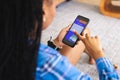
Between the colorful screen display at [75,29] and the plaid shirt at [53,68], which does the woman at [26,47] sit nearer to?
the plaid shirt at [53,68]

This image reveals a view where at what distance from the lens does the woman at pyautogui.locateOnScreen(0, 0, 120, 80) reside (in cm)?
44

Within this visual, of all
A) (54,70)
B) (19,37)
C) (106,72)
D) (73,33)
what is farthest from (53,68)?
(73,33)

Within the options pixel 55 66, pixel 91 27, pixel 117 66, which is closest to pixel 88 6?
pixel 91 27

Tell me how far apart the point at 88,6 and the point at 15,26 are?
1831 millimetres

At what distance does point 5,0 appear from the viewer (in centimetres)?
43

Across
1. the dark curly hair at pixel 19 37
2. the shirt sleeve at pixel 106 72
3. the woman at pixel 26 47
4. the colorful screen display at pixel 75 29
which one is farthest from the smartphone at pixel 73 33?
the dark curly hair at pixel 19 37

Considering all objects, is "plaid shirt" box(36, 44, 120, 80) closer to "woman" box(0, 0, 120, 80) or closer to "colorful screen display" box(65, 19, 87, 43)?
"woman" box(0, 0, 120, 80)

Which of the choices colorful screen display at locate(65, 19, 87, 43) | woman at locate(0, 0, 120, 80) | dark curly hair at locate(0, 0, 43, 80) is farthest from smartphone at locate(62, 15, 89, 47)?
dark curly hair at locate(0, 0, 43, 80)

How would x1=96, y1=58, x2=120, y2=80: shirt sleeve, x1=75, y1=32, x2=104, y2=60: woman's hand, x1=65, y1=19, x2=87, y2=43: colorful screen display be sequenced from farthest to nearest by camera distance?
x1=65, y1=19, x2=87, y2=43: colorful screen display → x1=75, y1=32, x2=104, y2=60: woman's hand → x1=96, y1=58, x2=120, y2=80: shirt sleeve

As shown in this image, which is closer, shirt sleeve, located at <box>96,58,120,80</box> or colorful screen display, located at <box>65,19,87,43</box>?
shirt sleeve, located at <box>96,58,120,80</box>

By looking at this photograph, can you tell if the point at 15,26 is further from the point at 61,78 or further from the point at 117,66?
the point at 117,66

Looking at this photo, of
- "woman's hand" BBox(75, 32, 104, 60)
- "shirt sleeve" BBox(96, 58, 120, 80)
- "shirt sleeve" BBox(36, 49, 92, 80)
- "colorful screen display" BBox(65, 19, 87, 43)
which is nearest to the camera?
"shirt sleeve" BBox(36, 49, 92, 80)

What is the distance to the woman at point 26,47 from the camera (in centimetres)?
44

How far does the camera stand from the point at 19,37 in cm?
47
